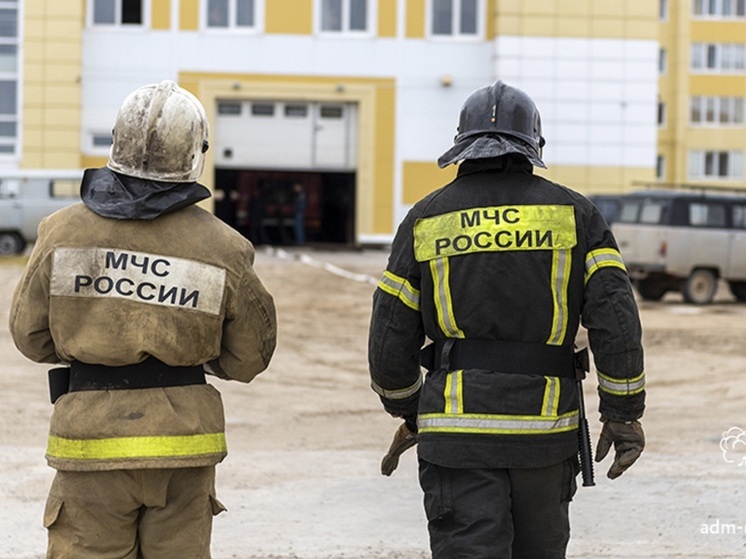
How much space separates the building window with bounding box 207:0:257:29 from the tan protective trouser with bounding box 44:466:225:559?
32.1 meters

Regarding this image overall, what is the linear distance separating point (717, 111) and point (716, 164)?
2.70 meters

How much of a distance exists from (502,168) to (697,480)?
14.9ft

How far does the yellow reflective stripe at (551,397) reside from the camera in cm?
404

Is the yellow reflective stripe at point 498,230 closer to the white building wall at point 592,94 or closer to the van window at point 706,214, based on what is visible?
the van window at point 706,214

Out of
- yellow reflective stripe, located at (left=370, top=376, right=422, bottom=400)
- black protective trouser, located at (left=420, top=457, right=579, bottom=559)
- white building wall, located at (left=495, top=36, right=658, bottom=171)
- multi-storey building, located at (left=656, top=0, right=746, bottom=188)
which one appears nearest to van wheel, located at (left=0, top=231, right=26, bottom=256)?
white building wall, located at (left=495, top=36, right=658, bottom=171)

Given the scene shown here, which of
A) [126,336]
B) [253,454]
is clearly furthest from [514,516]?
[253,454]

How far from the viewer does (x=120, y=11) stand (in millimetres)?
34781

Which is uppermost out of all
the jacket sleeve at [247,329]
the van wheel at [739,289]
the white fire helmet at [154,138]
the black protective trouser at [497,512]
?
the white fire helmet at [154,138]

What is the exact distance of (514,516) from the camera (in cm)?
402

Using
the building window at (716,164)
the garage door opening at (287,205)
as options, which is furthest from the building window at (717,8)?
the garage door opening at (287,205)

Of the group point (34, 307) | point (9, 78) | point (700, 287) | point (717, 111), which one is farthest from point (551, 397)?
point (717, 111)

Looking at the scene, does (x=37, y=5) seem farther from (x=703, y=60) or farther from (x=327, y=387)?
(x=703, y=60)
